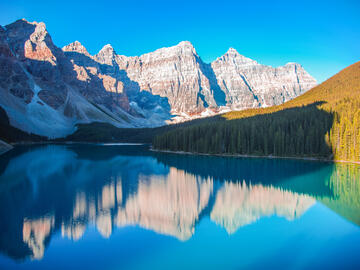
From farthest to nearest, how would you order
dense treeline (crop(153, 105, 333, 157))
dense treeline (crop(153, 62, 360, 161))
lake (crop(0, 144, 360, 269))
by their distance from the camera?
dense treeline (crop(153, 105, 333, 157)) < dense treeline (crop(153, 62, 360, 161)) < lake (crop(0, 144, 360, 269))

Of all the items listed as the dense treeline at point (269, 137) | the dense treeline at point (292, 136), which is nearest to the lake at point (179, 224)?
the dense treeline at point (292, 136)

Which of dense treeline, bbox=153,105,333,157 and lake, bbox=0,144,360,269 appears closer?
lake, bbox=0,144,360,269

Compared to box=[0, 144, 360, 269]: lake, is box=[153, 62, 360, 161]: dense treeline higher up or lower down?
higher up

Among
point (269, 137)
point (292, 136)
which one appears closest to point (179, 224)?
point (292, 136)

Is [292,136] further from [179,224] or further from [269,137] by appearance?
[179,224]

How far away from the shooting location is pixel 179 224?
80.5 feet

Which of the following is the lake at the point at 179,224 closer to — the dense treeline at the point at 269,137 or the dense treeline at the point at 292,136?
the dense treeline at the point at 292,136

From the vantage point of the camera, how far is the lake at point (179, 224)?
17.6 metres

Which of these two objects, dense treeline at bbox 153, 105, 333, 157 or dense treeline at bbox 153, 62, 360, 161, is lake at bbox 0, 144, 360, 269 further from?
dense treeline at bbox 153, 105, 333, 157

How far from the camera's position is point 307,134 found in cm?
7688

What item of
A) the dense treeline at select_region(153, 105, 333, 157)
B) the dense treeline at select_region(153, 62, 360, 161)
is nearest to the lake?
the dense treeline at select_region(153, 62, 360, 161)

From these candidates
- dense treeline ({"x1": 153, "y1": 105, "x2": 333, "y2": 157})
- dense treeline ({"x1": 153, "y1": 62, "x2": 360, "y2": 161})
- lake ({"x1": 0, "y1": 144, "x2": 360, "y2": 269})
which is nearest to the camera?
lake ({"x1": 0, "y1": 144, "x2": 360, "y2": 269})

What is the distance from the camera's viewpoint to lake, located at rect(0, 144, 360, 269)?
1758cm

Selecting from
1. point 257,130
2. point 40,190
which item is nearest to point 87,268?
point 40,190
